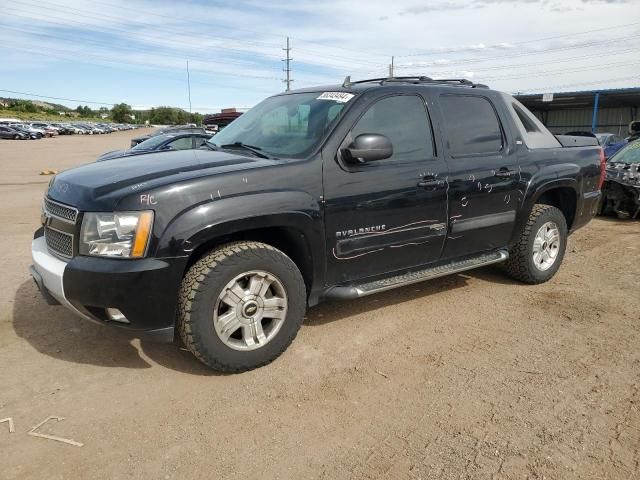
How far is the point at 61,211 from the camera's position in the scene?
3.22 m

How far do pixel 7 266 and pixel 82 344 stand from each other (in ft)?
8.29

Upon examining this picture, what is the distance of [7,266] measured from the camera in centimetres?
555

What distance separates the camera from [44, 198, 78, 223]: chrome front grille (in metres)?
3.08

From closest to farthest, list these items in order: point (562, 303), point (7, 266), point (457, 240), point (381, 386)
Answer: point (381, 386) → point (457, 240) → point (562, 303) → point (7, 266)

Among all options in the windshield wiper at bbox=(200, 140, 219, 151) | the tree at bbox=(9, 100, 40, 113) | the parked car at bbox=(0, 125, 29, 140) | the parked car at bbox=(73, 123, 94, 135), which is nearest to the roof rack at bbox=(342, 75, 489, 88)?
the windshield wiper at bbox=(200, 140, 219, 151)

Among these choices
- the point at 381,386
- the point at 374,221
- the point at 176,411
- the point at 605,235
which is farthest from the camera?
the point at 605,235

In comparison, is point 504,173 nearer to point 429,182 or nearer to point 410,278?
point 429,182

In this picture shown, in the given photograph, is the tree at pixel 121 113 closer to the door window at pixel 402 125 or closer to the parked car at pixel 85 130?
the parked car at pixel 85 130

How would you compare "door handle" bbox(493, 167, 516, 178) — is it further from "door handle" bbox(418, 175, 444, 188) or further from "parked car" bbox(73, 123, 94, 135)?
"parked car" bbox(73, 123, 94, 135)

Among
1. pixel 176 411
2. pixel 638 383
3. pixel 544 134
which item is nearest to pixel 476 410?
pixel 638 383

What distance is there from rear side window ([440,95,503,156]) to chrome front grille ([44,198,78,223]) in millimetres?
2819

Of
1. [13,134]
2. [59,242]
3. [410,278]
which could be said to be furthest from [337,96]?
[13,134]

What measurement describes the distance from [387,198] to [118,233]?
6.03 ft

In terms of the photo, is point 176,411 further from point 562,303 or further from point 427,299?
point 562,303
